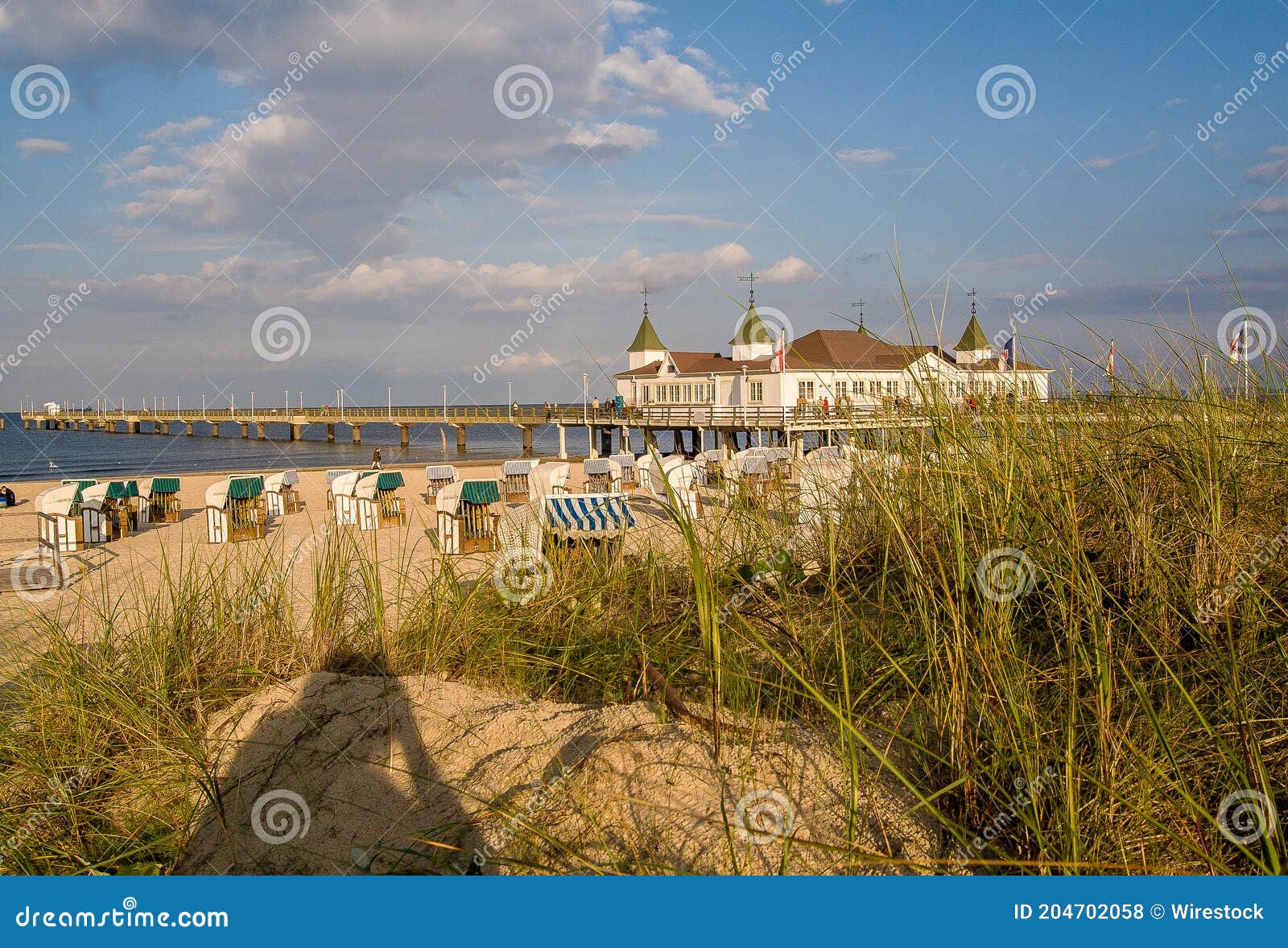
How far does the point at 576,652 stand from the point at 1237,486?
255 cm

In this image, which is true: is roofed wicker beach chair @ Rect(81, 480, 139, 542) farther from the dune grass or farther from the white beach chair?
the dune grass

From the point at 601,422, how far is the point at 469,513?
103ft

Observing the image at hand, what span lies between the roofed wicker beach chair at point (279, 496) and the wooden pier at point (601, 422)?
2.13 metres

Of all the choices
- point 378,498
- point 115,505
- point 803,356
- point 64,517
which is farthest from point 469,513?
point 803,356

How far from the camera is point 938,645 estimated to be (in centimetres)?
229

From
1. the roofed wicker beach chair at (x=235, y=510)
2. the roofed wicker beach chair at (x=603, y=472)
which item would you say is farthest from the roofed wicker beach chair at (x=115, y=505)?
the roofed wicker beach chair at (x=603, y=472)

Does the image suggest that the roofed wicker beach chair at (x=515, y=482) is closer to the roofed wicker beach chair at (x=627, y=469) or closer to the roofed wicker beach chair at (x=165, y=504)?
the roofed wicker beach chair at (x=627, y=469)

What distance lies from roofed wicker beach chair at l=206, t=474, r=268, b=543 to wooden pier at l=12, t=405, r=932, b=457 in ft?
4.04

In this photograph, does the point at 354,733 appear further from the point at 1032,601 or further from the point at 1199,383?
the point at 1199,383

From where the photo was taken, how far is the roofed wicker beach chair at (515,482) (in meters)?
17.9

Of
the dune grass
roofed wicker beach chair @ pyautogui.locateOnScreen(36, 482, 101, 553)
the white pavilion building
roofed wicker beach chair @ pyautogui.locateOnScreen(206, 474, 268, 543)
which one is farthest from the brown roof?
the dune grass

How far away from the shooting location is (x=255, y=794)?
2854mm

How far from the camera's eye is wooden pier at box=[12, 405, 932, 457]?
4012 mm

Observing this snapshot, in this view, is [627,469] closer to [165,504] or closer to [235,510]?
[235,510]
